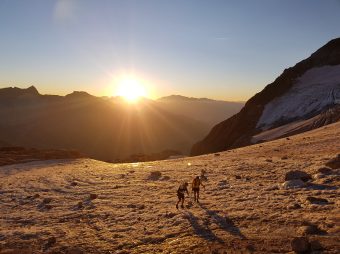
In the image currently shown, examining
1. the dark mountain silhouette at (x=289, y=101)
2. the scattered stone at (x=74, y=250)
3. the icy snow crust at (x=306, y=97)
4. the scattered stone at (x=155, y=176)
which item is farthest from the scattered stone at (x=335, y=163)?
the icy snow crust at (x=306, y=97)

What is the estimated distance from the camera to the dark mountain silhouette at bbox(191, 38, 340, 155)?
2269 inches

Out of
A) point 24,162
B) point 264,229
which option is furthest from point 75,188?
point 24,162

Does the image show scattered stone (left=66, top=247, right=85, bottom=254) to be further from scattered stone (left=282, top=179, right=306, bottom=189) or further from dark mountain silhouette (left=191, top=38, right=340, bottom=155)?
dark mountain silhouette (left=191, top=38, right=340, bottom=155)

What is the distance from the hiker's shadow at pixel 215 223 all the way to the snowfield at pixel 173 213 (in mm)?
32

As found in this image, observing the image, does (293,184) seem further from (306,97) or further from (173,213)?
(306,97)

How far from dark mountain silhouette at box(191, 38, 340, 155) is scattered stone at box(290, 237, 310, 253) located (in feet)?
141

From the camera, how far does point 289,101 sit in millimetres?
63219

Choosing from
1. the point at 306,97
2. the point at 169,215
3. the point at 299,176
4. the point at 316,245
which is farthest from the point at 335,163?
the point at 306,97

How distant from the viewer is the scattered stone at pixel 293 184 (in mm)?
16219

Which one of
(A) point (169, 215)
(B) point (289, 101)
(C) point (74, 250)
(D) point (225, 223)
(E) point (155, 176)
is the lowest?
(C) point (74, 250)

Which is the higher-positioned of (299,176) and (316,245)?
(299,176)

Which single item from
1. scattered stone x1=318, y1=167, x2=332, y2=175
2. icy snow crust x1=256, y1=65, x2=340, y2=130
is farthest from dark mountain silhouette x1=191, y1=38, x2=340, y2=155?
scattered stone x1=318, y1=167, x2=332, y2=175

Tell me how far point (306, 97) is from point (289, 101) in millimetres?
3108

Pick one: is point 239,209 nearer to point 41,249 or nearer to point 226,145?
point 41,249
